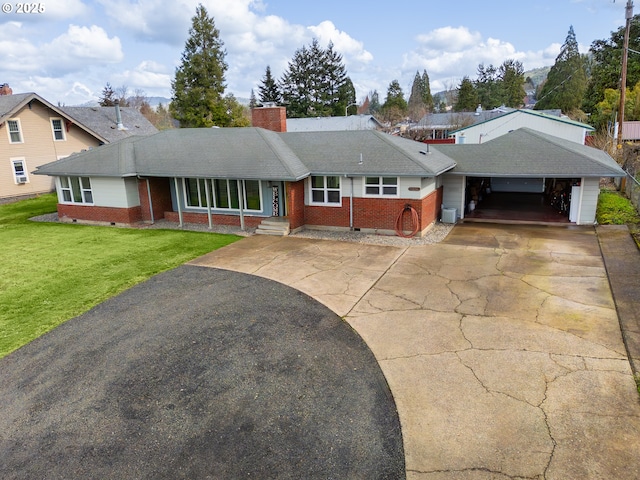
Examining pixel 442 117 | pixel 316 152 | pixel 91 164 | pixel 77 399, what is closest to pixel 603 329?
pixel 77 399

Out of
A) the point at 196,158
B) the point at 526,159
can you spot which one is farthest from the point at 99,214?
the point at 526,159

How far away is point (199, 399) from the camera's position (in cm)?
645

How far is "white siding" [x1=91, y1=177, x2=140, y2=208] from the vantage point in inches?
734

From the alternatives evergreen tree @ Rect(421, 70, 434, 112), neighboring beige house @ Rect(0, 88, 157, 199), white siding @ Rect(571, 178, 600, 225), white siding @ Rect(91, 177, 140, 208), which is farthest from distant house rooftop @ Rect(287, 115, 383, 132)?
evergreen tree @ Rect(421, 70, 434, 112)

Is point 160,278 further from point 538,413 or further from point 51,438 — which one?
point 538,413

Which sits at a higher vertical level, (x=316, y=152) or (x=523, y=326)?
(x=316, y=152)

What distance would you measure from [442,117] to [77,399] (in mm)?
56893

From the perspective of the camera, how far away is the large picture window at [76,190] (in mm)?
19484

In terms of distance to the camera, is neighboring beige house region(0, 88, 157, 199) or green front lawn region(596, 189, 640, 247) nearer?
green front lawn region(596, 189, 640, 247)

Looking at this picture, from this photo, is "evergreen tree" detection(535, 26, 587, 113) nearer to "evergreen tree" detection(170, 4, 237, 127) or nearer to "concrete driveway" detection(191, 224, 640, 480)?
"evergreen tree" detection(170, 4, 237, 127)

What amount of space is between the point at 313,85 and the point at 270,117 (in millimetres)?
44842

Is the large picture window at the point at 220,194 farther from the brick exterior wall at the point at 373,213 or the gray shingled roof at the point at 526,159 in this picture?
the gray shingled roof at the point at 526,159

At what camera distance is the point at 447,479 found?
15.8 ft

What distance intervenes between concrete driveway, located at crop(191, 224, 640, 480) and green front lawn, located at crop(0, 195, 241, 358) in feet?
6.95
